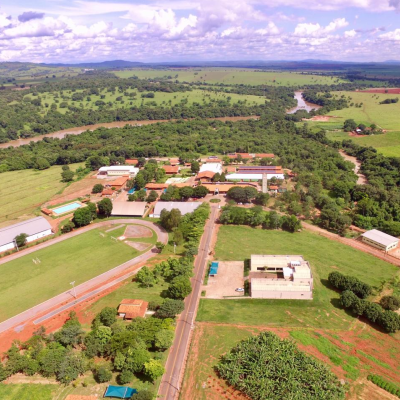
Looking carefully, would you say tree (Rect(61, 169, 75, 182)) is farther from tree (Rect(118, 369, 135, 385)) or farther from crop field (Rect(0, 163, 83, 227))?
tree (Rect(118, 369, 135, 385))

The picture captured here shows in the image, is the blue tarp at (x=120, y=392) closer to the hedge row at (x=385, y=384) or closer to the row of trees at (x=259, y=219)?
the hedge row at (x=385, y=384)

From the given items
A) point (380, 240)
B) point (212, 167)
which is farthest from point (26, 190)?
point (380, 240)

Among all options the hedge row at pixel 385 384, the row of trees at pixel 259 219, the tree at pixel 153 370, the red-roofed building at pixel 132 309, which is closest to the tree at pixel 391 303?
the hedge row at pixel 385 384

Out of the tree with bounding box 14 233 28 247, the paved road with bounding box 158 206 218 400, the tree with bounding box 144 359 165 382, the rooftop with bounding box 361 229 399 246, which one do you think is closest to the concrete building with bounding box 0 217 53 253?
the tree with bounding box 14 233 28 247

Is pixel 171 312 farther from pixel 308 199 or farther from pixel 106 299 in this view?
pixel 308 199

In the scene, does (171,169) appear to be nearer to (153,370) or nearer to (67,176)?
(67,176)

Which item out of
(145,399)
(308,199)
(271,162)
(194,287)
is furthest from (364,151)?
(145,399)
